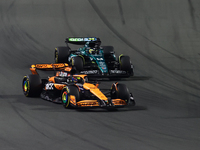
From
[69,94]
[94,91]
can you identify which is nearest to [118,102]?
[94,91]

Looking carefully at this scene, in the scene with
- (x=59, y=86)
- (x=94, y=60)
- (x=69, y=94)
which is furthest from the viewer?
(x=94, y=60)

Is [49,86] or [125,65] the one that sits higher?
[125,65]

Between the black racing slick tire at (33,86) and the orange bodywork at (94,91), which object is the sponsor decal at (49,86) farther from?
the orange bodywork at (94,91)

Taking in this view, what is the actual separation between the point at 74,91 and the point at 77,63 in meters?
2.94

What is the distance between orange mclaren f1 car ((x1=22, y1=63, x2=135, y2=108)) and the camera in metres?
11.0

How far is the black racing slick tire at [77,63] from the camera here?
1388 cm

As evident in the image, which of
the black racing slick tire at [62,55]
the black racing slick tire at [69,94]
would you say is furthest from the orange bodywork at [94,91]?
the black racing slick tire at [62,55]

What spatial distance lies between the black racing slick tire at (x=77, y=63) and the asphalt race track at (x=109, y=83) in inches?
76.0

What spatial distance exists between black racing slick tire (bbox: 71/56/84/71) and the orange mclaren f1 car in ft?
1.07

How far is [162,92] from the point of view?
14.3 metres

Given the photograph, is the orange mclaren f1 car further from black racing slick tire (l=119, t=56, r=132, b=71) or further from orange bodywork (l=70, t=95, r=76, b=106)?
black racing slick tire (l=119, t=56, r=132, b=71)

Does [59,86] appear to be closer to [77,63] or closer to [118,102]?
[77,63]

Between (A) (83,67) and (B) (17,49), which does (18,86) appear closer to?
(A) (83,67)

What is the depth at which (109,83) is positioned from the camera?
1583 cm
